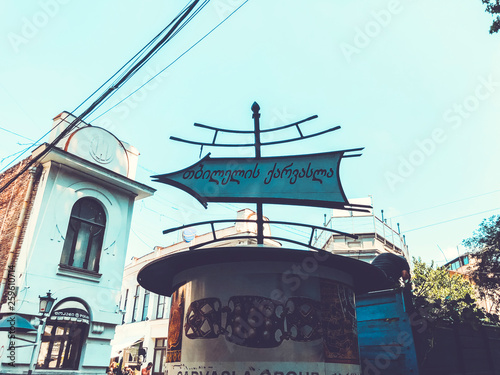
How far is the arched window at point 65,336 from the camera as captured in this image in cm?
1209

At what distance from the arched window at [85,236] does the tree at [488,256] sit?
2155 cm

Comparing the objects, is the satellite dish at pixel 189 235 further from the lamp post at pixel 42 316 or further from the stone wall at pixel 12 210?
the lamp post at pixel 42 316

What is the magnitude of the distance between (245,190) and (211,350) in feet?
7.04

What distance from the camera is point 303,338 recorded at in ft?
14.0

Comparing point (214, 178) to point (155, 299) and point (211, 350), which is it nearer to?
point (211, 350)

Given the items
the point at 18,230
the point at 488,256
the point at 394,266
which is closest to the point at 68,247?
the point at 18,230

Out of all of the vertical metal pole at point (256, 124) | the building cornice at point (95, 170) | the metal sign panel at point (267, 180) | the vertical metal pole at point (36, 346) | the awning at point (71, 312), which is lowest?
the vertical metal pole at point (36, 346)

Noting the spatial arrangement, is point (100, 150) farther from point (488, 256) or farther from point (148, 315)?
point (488, 256)

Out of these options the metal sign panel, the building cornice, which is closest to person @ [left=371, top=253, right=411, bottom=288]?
the metal sign panel

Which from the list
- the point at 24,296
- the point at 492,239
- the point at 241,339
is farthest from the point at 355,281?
the point at 492,239

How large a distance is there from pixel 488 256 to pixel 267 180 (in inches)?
870

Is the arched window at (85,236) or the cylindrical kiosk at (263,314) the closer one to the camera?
the cylindrical kiosk at (263,314)

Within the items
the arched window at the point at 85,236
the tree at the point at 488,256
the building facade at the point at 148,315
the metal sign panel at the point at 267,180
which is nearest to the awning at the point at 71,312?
the arched window at the point at 85,236

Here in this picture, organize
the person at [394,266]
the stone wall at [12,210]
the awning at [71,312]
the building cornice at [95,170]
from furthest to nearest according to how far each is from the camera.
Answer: the building cornice at [95,170] → the stone wall at [12,210] → the awning at [71,312] → the person at [394,266]
